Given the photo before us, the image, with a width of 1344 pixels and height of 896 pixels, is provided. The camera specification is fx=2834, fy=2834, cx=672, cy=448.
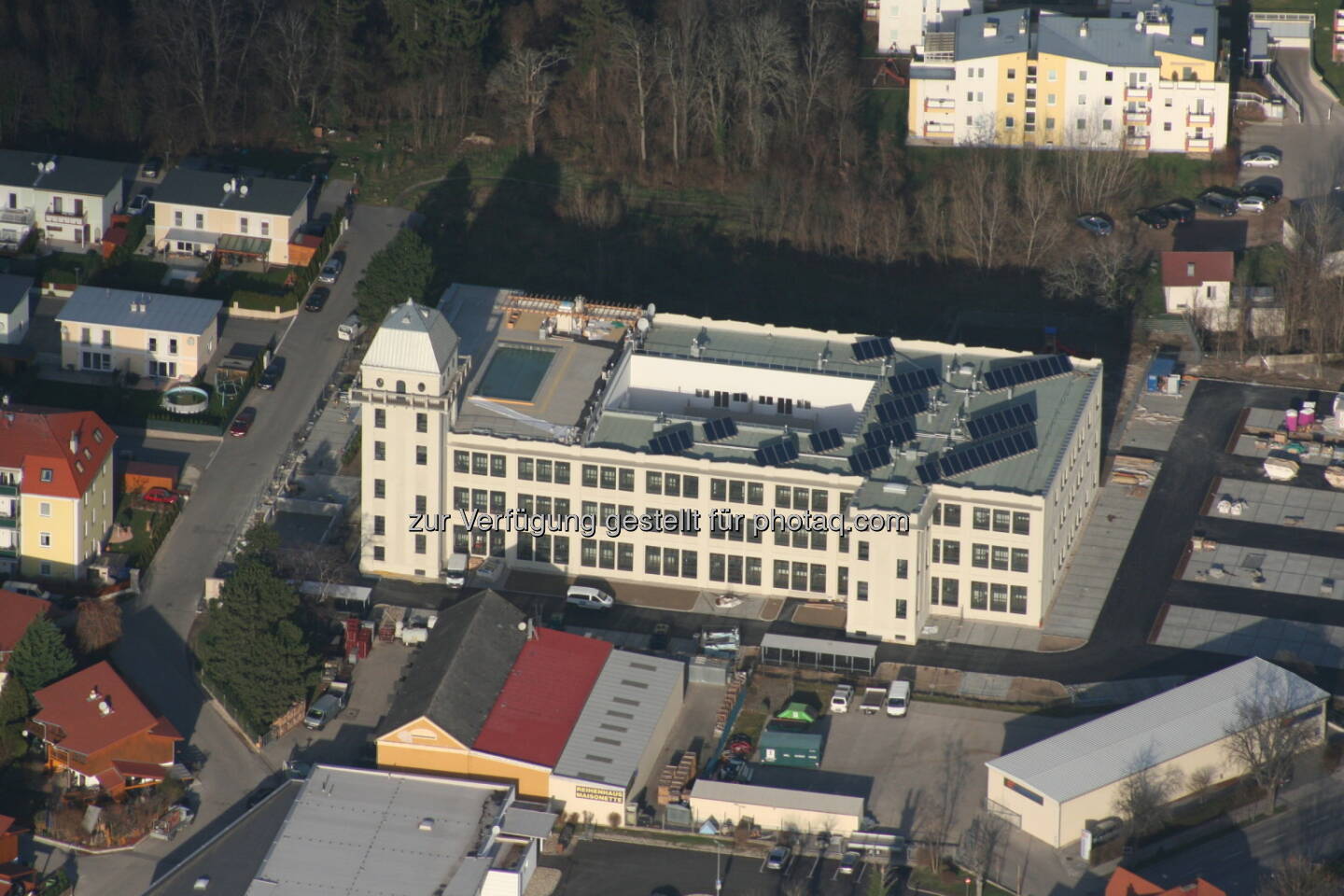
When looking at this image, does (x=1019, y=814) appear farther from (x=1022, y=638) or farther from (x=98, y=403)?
(x=98, y=403)

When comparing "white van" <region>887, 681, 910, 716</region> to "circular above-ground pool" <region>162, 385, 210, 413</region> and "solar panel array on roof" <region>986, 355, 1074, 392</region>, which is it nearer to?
"solar panel array on roof" <region>986, 355, 1074, 392</region>

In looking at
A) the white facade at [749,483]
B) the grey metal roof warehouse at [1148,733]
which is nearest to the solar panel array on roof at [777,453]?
the white facade at [749,483]

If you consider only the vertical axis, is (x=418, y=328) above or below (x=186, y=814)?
above

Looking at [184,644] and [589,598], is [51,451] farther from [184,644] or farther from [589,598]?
[589,598]

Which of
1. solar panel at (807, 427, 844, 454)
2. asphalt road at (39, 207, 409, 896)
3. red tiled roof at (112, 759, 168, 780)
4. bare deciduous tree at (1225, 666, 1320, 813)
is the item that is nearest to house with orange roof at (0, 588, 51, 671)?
asphalt road at (39, 207, 409, 896)

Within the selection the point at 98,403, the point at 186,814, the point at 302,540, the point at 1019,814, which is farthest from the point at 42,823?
the point at 1019,814

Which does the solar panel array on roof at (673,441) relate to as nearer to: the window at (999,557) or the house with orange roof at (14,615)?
the window at (999,557)
